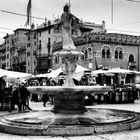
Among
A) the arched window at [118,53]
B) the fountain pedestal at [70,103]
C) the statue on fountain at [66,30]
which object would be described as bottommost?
the fountain pedestal at [70,103]

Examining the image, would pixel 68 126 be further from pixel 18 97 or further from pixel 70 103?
pixel 18 97

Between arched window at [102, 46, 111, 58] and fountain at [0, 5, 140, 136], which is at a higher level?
arched window at [102, 46, 111, 58]

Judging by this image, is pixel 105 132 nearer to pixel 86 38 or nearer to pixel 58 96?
pixel 58 96

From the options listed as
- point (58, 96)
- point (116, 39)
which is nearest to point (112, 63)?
point (116, 39)

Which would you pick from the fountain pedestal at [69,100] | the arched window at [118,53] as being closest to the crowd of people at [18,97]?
the fountain pedestal at [69,100]

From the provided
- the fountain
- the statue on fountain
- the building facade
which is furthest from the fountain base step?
the building facade

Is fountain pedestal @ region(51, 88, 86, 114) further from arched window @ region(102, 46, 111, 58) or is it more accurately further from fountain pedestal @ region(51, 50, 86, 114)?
arched window @ region(102, 46, 111, 58)

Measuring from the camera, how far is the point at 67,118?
9.14m

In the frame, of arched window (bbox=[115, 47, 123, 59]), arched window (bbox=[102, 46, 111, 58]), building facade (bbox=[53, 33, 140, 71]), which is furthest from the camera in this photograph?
arched window (bbox=[115, 47, 123, 59])

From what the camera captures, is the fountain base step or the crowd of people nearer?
the fountain base step

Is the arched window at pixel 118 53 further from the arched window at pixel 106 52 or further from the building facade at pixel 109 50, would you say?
the arched window at pixel 106 52

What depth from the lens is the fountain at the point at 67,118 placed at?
769 centimetres

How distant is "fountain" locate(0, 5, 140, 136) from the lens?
7688 mm

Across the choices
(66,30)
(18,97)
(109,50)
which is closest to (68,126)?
(66,30)
